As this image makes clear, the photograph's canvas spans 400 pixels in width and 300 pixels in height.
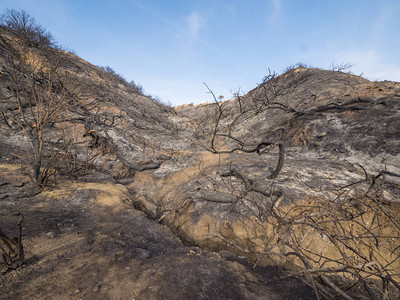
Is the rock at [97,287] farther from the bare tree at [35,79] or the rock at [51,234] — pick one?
the bare tree at [35,79]

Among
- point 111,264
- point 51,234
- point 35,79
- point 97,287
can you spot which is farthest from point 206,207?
point 35,79

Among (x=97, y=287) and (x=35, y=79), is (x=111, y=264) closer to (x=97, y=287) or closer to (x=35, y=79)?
(x=97, y=287)

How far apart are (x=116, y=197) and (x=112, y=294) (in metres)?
2.76

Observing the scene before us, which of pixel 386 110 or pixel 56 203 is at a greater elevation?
pixel 386 110

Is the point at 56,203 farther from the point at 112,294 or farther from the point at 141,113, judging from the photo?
the point at 141,113

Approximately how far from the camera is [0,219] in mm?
2615

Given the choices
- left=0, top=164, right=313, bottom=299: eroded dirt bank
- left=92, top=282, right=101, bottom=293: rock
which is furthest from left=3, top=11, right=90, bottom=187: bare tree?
left=92, top=282, right=101, bottom=293: rock

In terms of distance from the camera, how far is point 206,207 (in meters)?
3.87

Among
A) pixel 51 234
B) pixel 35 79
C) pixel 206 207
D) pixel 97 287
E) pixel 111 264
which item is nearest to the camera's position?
pixel 97 287

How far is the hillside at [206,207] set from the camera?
5.84ft

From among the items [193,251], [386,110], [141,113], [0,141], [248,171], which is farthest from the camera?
[141,113]

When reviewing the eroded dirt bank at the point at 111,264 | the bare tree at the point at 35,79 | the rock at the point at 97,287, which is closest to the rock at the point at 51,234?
the eroded dirt bank at the point at 111,264

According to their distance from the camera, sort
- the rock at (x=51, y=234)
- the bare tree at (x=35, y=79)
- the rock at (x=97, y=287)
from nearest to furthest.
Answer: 1. the rock at (x=97, y=287)
2. the rock at (x=51, y=234)
3. the bare tree at (x=35, y=79)

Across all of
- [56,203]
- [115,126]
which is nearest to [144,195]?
[56,203]
